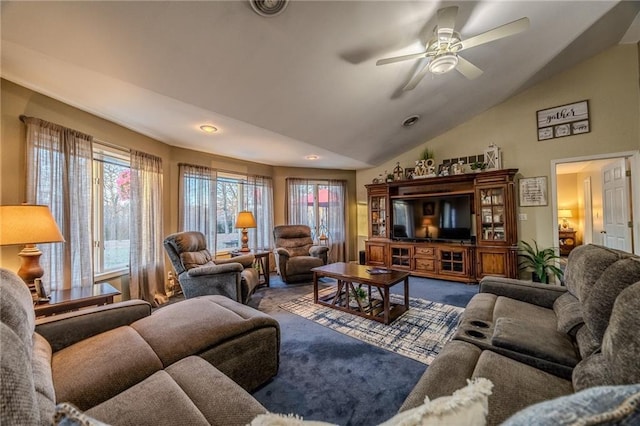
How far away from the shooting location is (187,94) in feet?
7.90

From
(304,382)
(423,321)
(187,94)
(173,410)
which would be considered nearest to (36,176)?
(187,94)

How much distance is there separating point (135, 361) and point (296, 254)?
3.49m

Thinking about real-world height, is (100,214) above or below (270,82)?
below

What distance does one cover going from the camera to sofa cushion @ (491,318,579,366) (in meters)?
1.23

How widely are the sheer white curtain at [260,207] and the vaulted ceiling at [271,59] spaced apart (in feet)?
3.70

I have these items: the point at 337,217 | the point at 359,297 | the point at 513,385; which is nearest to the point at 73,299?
the point at 359,297

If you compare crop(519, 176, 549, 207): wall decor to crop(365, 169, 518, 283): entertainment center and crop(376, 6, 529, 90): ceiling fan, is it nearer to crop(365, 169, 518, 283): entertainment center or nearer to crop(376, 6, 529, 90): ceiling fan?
crop(365, 169, 518, 283): entertainment center

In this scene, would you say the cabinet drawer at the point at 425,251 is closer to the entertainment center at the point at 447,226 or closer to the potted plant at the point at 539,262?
the entertainment center at the point at 447,226

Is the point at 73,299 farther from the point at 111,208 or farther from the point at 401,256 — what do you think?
the point at 401,256

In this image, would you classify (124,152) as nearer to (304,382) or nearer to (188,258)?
(188,258)

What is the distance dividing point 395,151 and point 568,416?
5304 mm

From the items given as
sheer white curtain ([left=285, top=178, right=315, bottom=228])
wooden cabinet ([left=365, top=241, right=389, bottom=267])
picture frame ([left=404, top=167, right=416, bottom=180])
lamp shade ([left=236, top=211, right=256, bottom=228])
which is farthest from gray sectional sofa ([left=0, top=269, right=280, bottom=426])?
picture frame ([left=404, top=167, right=416, bottom=180])

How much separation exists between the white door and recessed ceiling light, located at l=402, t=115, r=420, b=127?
280 cm

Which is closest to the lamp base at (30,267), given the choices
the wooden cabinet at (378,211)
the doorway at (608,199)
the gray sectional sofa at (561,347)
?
the gray sectional sofa at (561,347)
